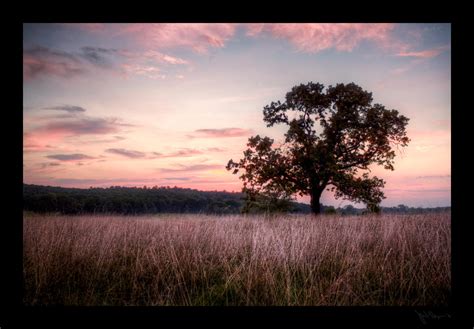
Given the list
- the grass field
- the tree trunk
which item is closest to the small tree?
the tree trunk

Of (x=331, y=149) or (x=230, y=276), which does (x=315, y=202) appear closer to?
(x=331, y=149)
